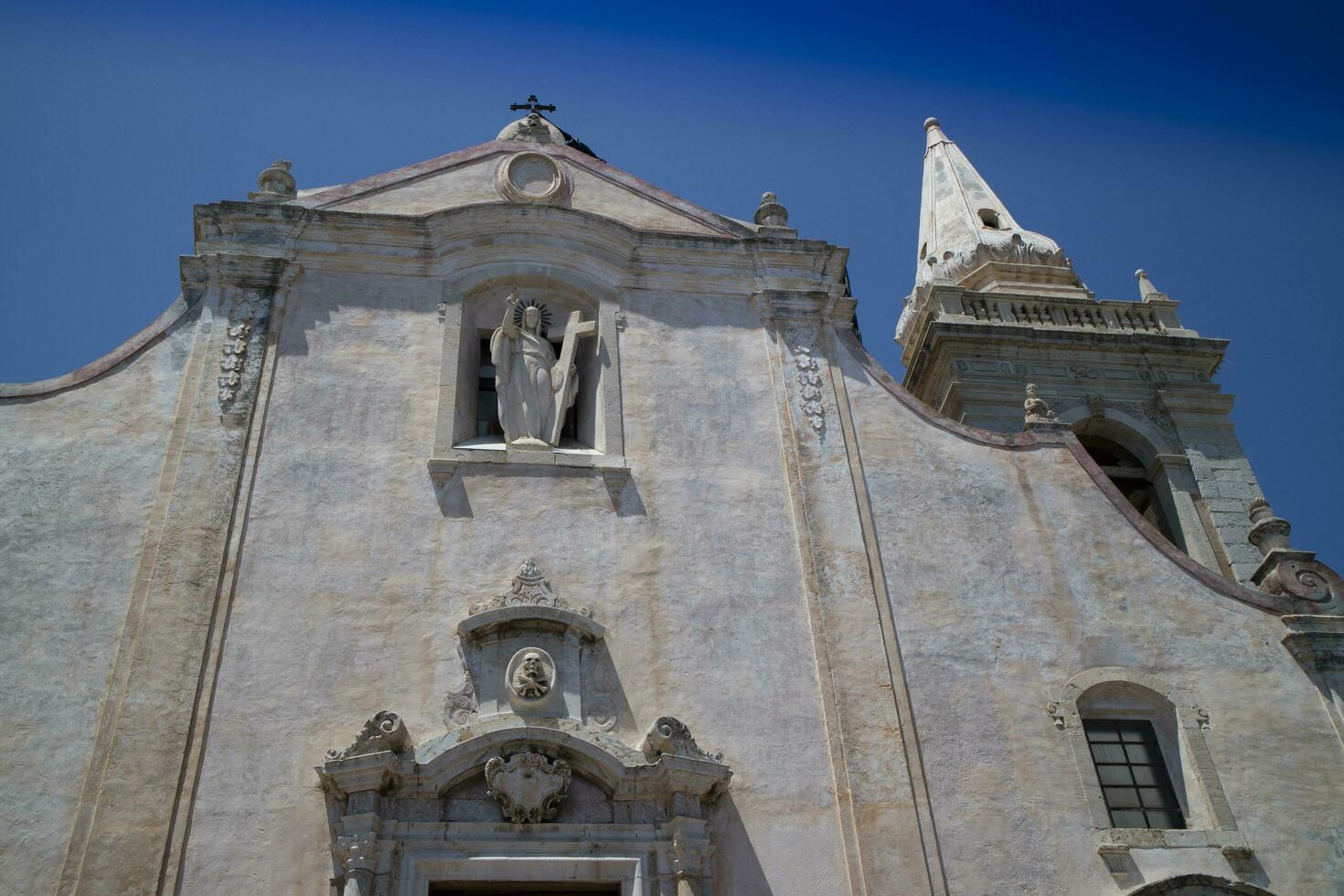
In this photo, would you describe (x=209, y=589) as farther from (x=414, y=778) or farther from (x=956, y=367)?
(x=956, y=367)

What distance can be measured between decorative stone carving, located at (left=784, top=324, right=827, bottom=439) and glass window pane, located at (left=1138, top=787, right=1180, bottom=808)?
4048mm

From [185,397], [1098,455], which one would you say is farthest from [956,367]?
[185,397]

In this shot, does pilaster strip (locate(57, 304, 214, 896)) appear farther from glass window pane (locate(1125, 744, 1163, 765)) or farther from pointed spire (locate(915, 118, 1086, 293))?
pointed spire (locate(915, 118, 1086, 293))

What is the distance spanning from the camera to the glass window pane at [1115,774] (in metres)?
10.6

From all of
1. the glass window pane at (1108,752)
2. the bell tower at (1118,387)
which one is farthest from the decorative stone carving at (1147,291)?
the glass window pane at (1108,752)

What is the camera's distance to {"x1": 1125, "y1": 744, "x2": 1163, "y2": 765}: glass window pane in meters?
10.8

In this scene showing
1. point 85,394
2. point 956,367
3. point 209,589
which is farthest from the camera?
point 956,367

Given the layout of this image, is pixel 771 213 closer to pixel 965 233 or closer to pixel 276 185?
pixel 276 185

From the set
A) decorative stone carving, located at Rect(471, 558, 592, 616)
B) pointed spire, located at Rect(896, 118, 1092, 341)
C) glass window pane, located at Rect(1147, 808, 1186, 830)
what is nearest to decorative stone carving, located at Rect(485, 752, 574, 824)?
decorative stone carving, located at Rect(471, 558, 592, 616)

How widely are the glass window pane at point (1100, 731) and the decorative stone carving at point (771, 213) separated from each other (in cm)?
608

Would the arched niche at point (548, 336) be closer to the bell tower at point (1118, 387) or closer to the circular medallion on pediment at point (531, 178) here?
the circular medallion on pediment at point (531, 178)

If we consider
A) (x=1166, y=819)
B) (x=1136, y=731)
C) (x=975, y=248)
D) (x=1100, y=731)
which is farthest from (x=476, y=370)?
(x=975, y=248)

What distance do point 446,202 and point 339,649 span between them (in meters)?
5.37

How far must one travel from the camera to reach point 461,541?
36.0 ft
